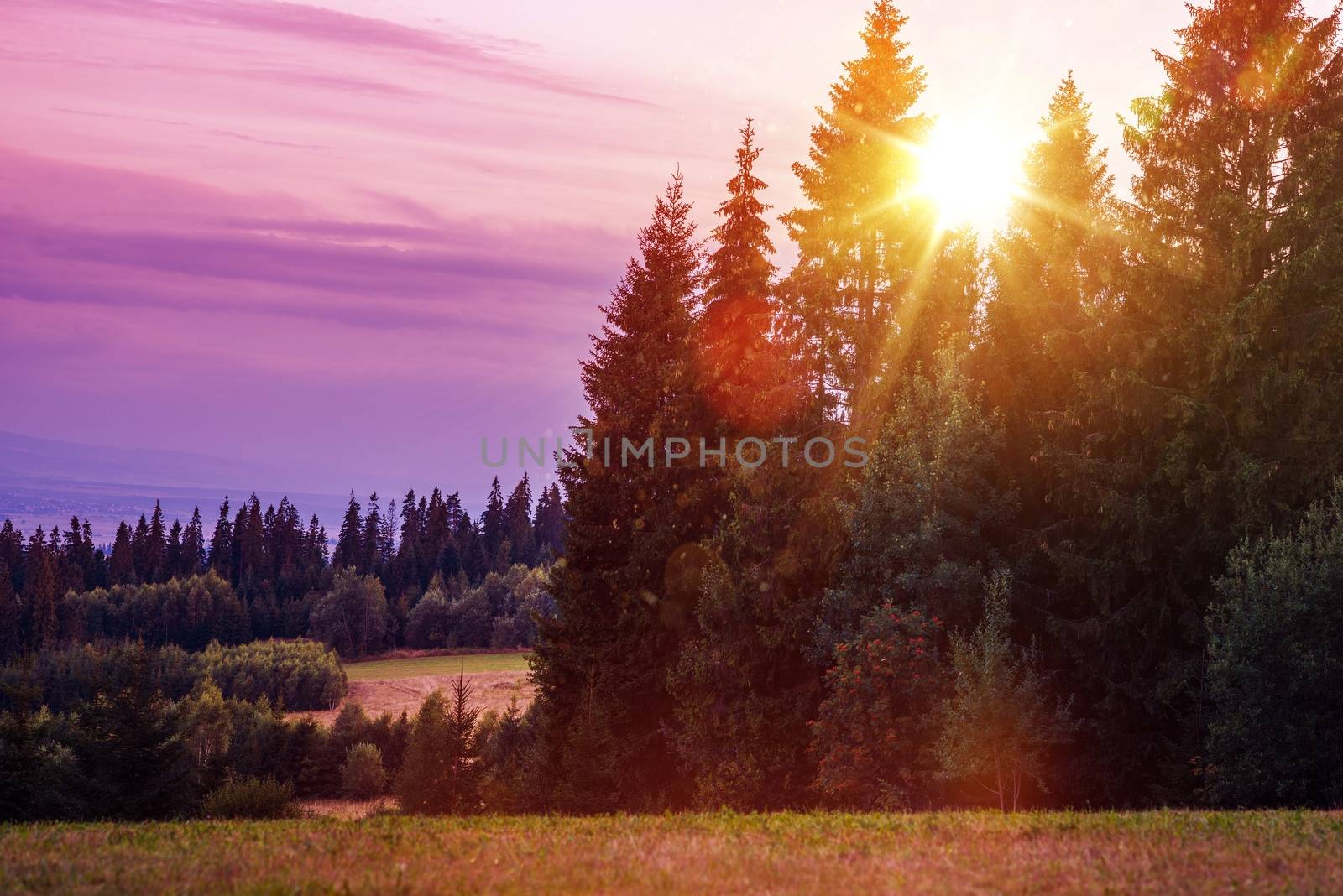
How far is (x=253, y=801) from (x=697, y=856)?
25315 millimetres

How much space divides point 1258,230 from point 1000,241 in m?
9.32

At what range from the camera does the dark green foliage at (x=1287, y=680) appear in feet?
75.6

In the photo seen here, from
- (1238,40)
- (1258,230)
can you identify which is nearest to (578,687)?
(1258,230)

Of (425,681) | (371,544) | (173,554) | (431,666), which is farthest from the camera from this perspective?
(173,554)

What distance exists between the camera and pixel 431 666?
135 metres

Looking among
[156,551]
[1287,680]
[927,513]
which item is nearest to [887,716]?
[927,513]

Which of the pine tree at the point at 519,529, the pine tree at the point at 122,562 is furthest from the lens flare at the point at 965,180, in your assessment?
the pine tree at the point at 122,562

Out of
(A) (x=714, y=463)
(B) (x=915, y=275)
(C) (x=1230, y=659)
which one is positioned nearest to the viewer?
(C) (x=1230, y=659)

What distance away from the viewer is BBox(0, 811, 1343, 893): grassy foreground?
33.0 ft

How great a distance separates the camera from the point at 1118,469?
30984 millimetres

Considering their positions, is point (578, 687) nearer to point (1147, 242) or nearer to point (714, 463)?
point (714, 463)

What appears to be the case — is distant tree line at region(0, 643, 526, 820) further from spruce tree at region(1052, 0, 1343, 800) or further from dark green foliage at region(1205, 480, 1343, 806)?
dark green foliage at region(1205, 480, 1343, 806)

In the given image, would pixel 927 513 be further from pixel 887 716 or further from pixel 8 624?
pixel 8 624

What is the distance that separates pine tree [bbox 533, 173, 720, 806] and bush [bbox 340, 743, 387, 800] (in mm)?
42132
